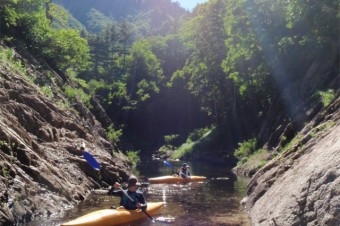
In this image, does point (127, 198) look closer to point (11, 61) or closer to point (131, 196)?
point (131, 196)

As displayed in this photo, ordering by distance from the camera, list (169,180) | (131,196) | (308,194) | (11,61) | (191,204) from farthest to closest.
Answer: (169,180)
(11,61)
(191,204)
(131,196)
(308,194)

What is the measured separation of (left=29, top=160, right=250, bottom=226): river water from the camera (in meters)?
11.3

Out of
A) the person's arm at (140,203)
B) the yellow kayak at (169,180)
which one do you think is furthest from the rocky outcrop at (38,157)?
the person's arm at (140,203)

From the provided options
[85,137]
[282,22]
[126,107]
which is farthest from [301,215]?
[126,107]

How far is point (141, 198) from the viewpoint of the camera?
12.0 metres

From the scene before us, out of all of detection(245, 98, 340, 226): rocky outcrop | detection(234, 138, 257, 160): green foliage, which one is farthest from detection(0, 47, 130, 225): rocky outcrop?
detection(234, 138, 257, 160): green foliage

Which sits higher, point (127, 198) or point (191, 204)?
point (127, 198)

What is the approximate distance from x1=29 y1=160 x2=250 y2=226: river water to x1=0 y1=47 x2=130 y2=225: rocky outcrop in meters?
0.55

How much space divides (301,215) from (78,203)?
8.00 m

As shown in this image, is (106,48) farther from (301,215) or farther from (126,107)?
(301,215)

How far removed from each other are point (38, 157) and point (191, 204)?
5087 mm

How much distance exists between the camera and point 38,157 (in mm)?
13328

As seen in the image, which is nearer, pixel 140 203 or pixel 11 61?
pixel 140 203

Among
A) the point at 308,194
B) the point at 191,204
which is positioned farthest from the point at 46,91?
the point at 308,194
